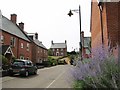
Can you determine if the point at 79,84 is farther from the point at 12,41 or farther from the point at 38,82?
the point at 12,41

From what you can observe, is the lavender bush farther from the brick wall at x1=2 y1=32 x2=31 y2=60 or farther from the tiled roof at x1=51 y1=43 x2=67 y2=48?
the tiled roof at x1=51 y1=43 x2=67 y2=48

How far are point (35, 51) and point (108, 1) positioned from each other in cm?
4516

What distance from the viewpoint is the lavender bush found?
7012 mm

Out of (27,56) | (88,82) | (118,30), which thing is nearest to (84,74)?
(88,82)

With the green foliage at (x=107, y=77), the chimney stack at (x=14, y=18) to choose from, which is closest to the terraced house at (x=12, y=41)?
the chimney stack at (x=14, y=18)

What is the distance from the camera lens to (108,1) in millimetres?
14812

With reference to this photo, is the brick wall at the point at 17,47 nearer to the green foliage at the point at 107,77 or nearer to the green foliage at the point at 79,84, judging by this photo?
the green foliage at the point at 79,84

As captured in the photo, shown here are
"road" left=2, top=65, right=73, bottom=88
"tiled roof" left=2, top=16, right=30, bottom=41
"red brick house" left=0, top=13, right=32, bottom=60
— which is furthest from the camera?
"tiled roof" left=2, top=16, right=30, bottom=41

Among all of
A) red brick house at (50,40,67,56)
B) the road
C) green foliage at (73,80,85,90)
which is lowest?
the road

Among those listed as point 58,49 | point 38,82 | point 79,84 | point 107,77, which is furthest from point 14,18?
point 58,49

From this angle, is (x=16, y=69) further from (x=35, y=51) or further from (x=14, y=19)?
(x=35, y=51)

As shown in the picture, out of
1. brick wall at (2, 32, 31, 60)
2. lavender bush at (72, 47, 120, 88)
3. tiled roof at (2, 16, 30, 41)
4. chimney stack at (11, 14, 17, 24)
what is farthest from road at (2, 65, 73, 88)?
chimney stack at (11, 14, 17, 24)

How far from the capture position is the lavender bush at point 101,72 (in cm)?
701

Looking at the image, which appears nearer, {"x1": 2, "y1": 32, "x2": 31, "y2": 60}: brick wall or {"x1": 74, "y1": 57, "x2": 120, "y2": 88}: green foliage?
{"x1": 74, "y1": 57, "x2": 120, "y2": 88}: green foliage
